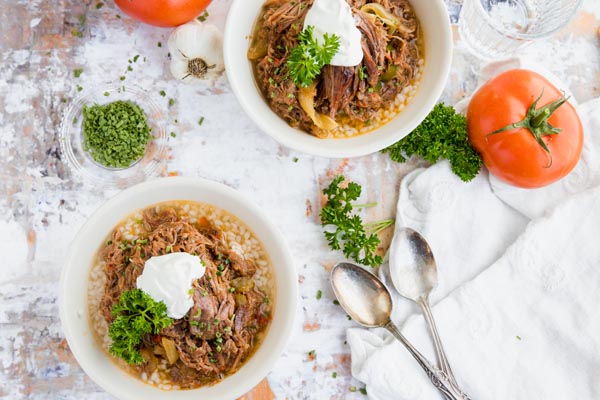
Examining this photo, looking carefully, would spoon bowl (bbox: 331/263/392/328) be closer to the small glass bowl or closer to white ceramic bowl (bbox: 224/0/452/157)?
white ceramic bowl (bbox: 224/0/452/157)

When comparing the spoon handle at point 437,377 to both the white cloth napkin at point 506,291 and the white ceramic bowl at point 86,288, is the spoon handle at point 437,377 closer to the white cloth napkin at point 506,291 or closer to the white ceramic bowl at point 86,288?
the white cloth napkin at point 506,291

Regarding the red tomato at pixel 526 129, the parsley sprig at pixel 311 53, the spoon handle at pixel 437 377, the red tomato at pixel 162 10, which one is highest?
the parsley sprig at pixel 311 53

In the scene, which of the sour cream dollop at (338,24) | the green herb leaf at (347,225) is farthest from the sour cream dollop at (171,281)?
the sour cream dollop at (338,24)

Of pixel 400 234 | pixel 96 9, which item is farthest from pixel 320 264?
pixel 96 9

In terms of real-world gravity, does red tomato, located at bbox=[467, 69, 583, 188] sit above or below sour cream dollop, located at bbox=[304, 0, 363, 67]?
below

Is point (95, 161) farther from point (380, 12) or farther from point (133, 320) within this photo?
point (380, 12)

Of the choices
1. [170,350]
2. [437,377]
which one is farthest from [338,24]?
[437,377]

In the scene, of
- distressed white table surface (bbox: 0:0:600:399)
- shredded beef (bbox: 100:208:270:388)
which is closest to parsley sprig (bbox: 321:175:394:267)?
distressed white table surface (bbox: 0:0:600:399)
